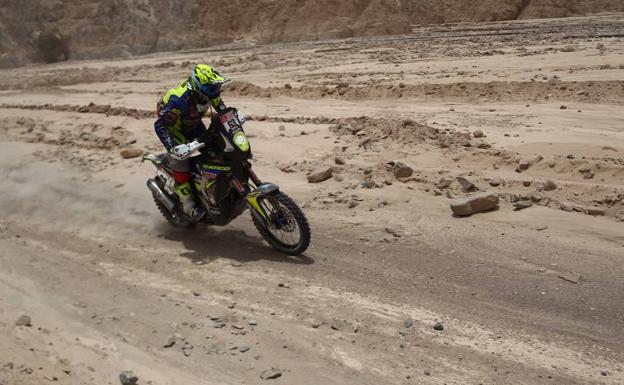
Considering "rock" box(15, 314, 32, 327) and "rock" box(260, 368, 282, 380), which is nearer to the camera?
"rock" box(260, 368, 282, 380)

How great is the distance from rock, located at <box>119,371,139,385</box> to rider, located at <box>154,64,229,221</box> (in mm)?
2476

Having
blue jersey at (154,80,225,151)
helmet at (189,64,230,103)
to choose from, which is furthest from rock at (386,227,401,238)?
helmet at (189,64,230,103)

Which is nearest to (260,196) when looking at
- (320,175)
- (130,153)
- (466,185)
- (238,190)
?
(238,190)

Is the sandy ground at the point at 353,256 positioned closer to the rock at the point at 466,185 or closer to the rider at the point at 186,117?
the rock at the point at 466,185

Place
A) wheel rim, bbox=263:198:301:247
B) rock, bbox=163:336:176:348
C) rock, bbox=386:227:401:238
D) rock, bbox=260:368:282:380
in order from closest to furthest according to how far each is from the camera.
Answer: rock, bbox=260:368:282:380, rock, bbox=163:336:176:348, wheel rim, bbox=263:198:301:247, rock, bbox=386:227:401:238

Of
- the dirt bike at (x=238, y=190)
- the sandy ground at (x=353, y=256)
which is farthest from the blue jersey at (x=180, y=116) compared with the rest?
the sandy ground at (x=353, y=256)

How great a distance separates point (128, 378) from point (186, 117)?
3.13m

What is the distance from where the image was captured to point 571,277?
5.11 metres

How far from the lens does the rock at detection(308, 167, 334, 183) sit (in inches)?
313

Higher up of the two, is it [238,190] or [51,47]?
[51,47]

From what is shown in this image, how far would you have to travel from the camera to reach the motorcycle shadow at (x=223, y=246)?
5.98 meters

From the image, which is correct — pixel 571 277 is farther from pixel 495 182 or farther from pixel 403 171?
pixel 403 171

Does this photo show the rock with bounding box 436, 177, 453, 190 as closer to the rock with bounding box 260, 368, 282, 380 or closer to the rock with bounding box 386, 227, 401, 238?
the rock with bounding box 386, 227, 401, 238

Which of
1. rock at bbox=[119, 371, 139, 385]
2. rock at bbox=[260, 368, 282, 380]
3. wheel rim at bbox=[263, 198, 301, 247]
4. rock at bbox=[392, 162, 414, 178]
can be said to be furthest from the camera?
rock at bbox=[392, 162, 414, 178]
